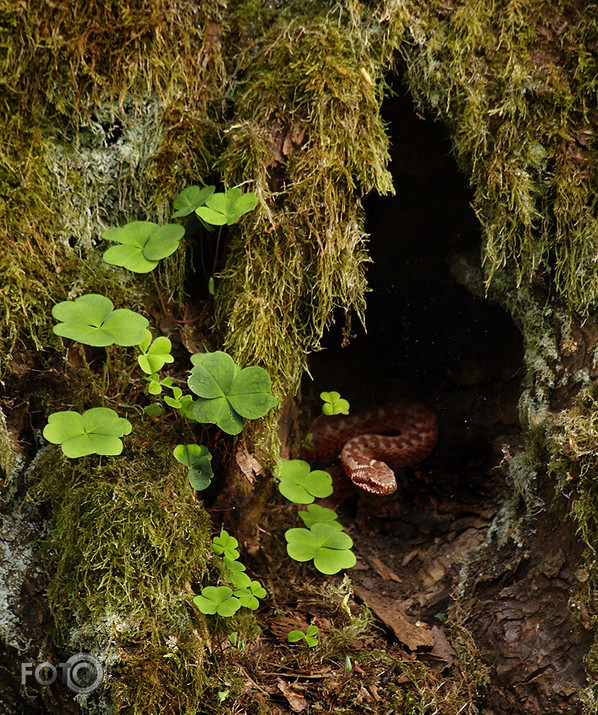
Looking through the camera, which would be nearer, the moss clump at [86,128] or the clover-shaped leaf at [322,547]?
the moss clump at [86,128]

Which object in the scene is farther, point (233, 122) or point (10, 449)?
point (233, 122)

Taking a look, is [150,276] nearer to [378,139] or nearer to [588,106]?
[378,139]

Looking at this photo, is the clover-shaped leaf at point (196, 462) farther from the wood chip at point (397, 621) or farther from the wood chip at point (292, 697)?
the wood chip at point (397, 621)

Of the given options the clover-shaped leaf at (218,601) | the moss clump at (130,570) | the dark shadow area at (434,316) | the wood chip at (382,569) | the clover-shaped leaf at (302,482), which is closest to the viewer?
the moss clump at (130,570)

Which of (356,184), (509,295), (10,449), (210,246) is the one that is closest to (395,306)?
(509,295)

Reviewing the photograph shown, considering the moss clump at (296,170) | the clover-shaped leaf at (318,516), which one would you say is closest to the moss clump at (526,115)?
the moss clump at (296,170)

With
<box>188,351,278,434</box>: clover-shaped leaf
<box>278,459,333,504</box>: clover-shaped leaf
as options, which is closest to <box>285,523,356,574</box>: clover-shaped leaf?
<box>278,459,333,504</box>: clover-shaped leaf
